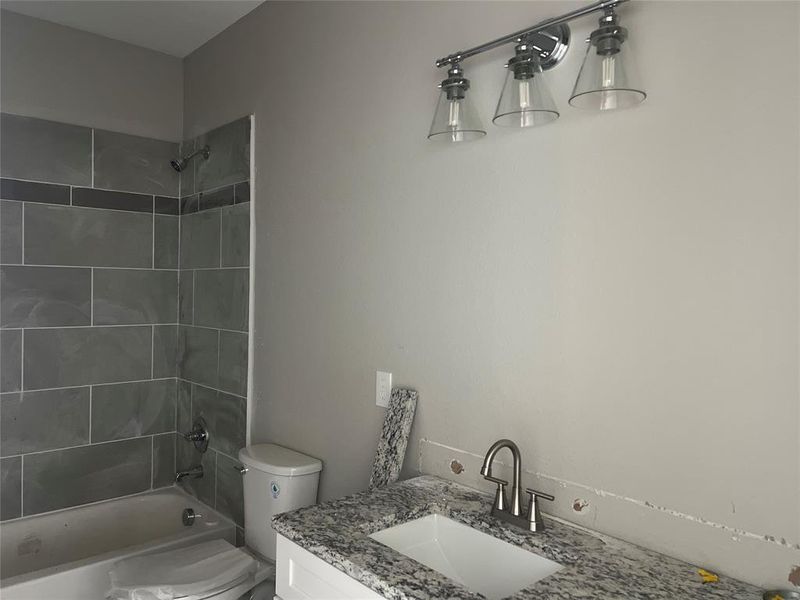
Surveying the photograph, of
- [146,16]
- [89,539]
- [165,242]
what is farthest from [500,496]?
[146,16]

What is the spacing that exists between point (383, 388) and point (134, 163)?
1.83 meters

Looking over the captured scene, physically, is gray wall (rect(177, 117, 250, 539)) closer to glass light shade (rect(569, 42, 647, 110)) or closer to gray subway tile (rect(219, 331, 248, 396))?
gray subway tile (rect(219, 331, 248, 396))

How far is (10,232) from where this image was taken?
259 centimetres

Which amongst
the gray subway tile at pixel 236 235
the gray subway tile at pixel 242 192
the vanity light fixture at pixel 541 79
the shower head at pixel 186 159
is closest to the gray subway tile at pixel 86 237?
the shower head at pixel 186 159

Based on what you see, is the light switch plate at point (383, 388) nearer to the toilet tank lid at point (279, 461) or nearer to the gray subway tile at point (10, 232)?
the toilet tank lid at point (279, 461)

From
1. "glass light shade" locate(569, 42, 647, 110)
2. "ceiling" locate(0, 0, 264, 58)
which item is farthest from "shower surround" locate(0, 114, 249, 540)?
"glass light shade" locate(569, 42, 647, 110)

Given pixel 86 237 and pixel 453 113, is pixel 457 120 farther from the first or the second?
pixel 86 237

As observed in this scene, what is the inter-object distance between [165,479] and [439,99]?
2.36 m

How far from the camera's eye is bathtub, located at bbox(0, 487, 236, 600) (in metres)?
2.13

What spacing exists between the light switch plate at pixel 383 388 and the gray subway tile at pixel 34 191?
176cm

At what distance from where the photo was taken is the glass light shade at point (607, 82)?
4.14 feet

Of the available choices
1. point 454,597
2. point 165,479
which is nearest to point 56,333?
point 165,479

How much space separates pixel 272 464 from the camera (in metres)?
2.13

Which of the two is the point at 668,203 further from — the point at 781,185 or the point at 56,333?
the point at 56,333
